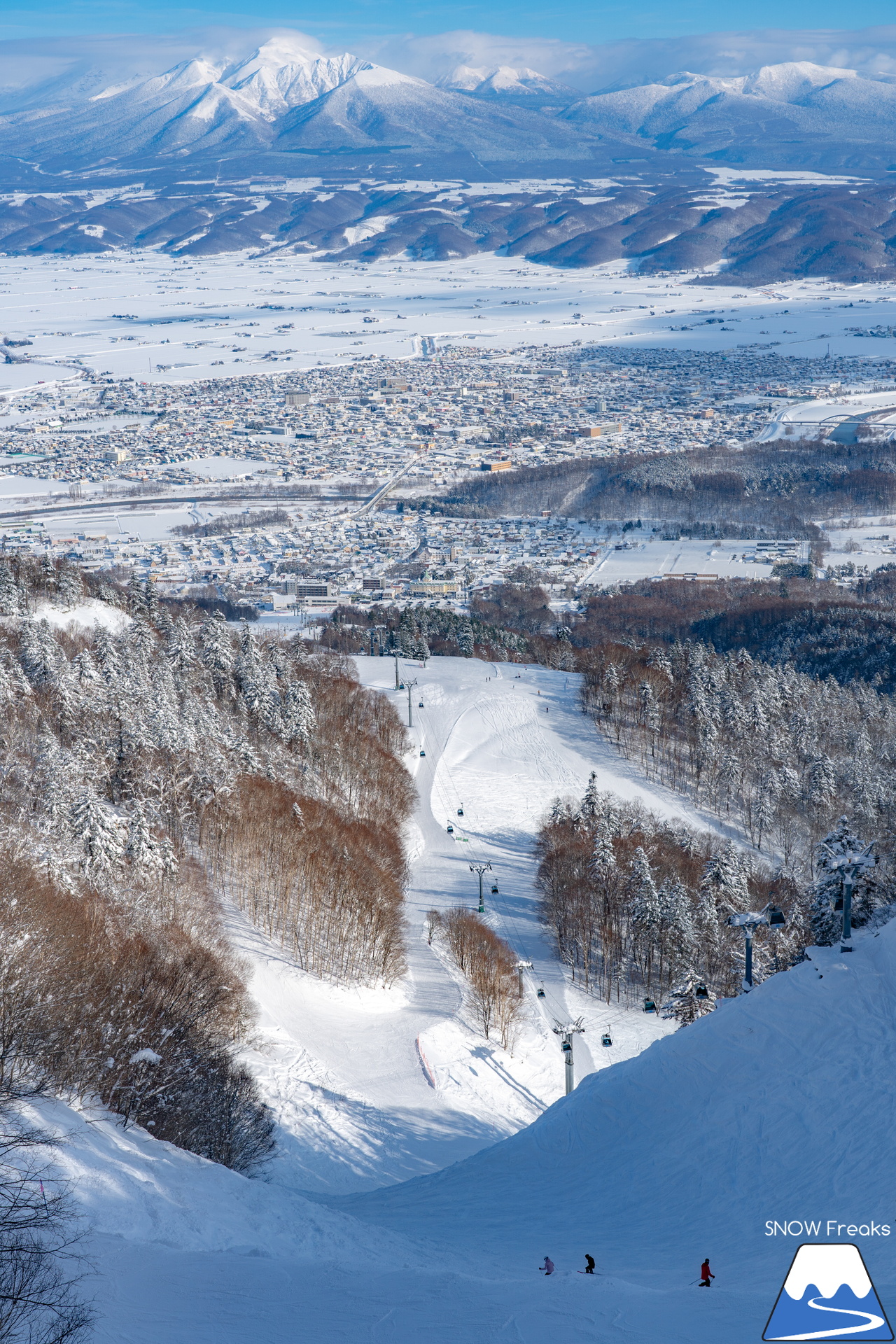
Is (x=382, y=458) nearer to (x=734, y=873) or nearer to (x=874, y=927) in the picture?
(x=734, y=873)

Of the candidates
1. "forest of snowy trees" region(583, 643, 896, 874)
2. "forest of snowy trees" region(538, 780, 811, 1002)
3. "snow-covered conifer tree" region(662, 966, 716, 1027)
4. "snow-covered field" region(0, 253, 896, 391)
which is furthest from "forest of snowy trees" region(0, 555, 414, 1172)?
"snow-covered field" region(0, 253, 896, 391)

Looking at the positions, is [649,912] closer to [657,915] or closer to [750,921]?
[657,915]

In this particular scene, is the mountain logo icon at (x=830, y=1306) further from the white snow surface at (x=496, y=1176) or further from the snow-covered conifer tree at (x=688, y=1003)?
the snow-covered conifer tree at (x=688, y=1003)

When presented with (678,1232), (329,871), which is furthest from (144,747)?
(678,1232)

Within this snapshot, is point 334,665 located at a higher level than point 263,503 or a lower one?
lower

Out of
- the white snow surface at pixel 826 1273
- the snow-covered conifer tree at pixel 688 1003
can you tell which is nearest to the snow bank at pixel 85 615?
the snow-covered conifer tree at pixel 688 1003

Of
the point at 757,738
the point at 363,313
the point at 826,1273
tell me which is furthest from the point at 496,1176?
the point at 363,313

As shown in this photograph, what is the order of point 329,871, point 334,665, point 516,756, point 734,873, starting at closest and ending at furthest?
point 329,871
point 734,873
point 516,756
point 334,665
